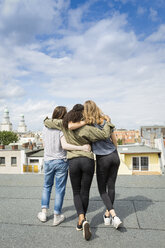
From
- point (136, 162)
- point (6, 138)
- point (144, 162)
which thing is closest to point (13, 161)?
point (136, 162)

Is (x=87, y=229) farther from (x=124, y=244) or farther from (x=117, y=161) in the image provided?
(x=117, y=161)

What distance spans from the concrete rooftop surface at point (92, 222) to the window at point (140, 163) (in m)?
13.7

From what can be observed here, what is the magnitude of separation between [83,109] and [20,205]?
220 centimetres

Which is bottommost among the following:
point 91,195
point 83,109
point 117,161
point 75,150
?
point 91,195

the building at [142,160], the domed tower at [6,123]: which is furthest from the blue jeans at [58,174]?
the domed tower at [6,123]

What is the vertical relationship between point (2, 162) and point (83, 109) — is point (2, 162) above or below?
below

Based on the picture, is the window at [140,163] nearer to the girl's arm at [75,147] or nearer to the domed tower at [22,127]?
the girl's arm at [75,147]

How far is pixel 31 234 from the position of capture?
2.59 m

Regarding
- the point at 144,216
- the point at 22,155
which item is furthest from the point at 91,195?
the point at 22,155

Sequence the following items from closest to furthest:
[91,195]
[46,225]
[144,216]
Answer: [46,225], [144,216], [91,195]

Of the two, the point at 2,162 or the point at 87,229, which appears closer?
the point at 87,229

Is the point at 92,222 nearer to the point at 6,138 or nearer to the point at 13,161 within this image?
the point at 13,161

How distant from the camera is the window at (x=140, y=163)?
58.4 ft

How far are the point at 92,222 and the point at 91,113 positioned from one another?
5.17 ft
